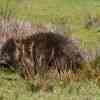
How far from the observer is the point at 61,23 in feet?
76.0

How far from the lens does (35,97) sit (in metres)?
10.6

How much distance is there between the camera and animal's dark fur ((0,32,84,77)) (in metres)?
12.5

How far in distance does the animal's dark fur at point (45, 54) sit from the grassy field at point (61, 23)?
1.20 ft

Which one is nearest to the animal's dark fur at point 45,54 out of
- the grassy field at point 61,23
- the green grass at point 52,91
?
the grassy field at point 61,23

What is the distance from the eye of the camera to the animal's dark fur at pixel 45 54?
12.5 m

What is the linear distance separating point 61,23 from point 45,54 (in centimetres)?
1043

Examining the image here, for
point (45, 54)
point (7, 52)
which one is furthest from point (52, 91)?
point (7, 52)

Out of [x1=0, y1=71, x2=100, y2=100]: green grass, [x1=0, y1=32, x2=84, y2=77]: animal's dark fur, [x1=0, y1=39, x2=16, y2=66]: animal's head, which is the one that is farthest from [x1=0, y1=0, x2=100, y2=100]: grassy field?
[x1=0, y1=39, x2=16, y2=66]: animal's head

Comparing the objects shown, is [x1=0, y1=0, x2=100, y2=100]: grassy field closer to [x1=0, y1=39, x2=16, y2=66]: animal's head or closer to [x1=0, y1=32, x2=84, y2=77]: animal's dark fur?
[x1=0, y1=32, x2=84, y2=77]: animal's dark fur

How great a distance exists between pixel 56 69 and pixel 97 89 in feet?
4.11

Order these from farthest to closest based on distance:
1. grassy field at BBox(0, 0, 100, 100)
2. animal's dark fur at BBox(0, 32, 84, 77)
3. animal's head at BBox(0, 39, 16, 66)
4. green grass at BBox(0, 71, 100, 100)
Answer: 1. animal's head at BBox(0, 39, 16, 66)
2. animal's dark fur at BBox(0, 32, 84, 77)
3. grassy field at BBox(0, 0, 100, 100)
4. green grass at BBox(0, 71, 100, 100)

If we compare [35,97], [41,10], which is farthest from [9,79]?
[41,10]

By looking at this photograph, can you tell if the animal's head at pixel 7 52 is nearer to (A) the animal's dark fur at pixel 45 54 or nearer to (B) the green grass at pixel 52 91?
(A) the animal's dark fur at pixel 45 54

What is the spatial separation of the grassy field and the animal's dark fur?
37 centimetres
